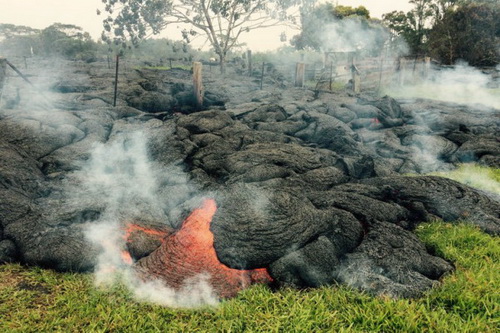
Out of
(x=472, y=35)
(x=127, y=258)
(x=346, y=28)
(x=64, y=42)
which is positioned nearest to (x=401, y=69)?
(x=472, y=35)

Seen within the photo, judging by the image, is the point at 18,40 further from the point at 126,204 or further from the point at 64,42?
the point at 126,204

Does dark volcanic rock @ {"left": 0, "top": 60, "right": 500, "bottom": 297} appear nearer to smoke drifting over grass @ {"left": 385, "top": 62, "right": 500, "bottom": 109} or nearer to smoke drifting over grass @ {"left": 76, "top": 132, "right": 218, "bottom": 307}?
smoke drifting over grass @ {"left": 76, "top": 132, "right": 218, "bottom": 307}

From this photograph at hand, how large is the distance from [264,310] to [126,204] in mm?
2727

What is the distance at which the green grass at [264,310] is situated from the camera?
3502mm

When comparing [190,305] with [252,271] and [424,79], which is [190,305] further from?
[424,79]

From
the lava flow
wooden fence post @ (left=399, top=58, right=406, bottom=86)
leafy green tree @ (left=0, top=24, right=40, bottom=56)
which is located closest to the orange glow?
the lava flow

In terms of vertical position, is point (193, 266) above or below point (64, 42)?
below

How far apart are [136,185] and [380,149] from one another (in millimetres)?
6810

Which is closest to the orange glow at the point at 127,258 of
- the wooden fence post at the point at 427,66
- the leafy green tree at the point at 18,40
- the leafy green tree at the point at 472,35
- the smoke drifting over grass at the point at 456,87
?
the smoke drifting over grass at the point at 456,87

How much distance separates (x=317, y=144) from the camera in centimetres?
970

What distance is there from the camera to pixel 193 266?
14.1 feet

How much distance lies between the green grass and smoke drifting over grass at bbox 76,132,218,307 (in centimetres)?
19

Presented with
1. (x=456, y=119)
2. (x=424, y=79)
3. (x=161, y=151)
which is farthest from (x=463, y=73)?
(x=161, y=151)

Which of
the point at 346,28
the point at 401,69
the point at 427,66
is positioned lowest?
the point at 401,69
